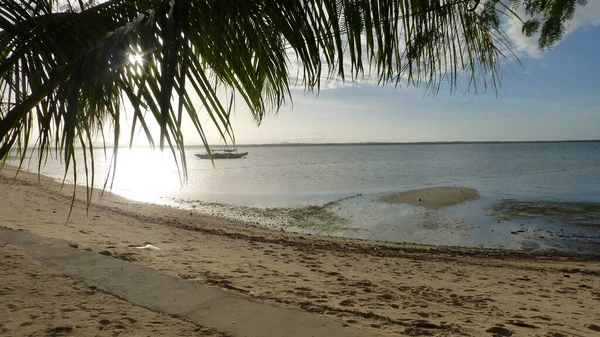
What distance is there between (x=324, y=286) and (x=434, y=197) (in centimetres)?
2000

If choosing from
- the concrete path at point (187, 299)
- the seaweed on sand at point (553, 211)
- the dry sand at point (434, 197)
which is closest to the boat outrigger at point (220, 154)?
the concrete path at point (187, 299)

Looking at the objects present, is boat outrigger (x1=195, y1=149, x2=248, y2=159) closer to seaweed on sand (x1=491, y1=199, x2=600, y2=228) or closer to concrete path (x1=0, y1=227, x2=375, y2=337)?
concrete path (x1=0, y1=227, x2=375, y2=337)

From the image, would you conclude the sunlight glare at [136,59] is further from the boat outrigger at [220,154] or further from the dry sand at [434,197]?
the dry sand at [434,197]

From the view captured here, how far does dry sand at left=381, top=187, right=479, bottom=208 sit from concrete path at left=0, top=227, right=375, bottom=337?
1804 cm

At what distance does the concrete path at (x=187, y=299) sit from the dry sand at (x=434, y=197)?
18041 millimetres

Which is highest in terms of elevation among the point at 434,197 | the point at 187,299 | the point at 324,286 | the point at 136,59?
the point at 136,59

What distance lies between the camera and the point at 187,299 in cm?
441

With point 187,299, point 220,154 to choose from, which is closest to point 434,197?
point 187,299

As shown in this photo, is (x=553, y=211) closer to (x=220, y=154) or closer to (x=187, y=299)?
(x=187, y=299)

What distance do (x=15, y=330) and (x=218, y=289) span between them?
6.37ft

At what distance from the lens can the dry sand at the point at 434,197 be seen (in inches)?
885

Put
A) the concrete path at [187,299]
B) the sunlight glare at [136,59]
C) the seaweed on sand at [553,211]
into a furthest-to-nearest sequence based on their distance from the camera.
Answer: the seaweed on sand at [553,211]
the concrete path at [187,299]
the sunlight glare at [136,59]

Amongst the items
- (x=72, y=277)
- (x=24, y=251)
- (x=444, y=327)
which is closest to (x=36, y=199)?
(x=24, y=251)

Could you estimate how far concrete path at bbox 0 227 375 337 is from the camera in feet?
12.4
